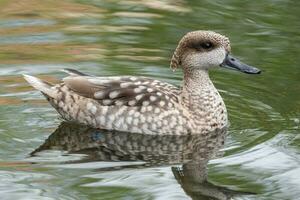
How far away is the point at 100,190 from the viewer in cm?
898

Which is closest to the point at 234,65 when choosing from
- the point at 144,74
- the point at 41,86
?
the point at 144,74

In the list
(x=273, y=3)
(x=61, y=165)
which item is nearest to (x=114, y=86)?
(x=61, y=165)

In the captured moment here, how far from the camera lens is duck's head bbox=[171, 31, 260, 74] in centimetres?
1072

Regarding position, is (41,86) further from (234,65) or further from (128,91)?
(234,65)

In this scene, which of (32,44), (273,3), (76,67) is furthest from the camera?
(273,3)

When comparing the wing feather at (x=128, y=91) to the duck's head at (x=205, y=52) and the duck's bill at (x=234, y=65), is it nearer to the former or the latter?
the duck's head at (x=205, y=52)

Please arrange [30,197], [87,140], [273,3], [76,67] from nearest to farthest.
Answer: [30,197]
[87,140]
[76,67]
[273,3]

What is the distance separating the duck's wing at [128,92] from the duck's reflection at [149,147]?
1.04ft

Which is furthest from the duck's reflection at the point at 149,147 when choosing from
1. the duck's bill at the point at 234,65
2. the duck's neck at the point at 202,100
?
the duck's bill at the point at 234,65

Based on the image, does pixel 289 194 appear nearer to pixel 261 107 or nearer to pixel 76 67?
pixel 261 107

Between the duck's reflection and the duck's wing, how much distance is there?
317 mm

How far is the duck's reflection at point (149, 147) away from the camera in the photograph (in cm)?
963

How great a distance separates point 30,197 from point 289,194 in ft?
7.02

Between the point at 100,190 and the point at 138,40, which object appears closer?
the point at 100,190
